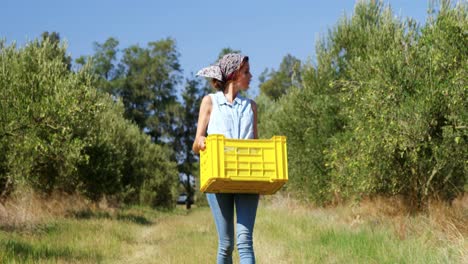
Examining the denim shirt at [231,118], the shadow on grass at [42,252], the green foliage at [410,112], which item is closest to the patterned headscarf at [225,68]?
the denim shirt at [231,118]

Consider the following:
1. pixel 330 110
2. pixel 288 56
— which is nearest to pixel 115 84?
pixel 288 56

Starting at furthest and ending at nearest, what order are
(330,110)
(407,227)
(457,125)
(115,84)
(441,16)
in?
(115,84) → (330,110) → (441,16) → (457,125) → (407,227)

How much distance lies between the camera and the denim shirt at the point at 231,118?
5.20 metres

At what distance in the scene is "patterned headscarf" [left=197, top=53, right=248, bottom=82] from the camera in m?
5.38

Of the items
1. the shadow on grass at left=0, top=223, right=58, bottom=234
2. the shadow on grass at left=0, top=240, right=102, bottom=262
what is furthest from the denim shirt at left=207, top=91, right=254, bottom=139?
the shadow on grass at left=0, top=223, right=58, bottom=234

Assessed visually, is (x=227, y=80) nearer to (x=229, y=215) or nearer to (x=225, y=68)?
(x=225, y=68)

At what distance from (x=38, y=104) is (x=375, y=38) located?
995 cm

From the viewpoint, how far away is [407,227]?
11.5 metres

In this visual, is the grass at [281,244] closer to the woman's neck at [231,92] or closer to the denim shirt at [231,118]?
the denim shirt at [231,118]

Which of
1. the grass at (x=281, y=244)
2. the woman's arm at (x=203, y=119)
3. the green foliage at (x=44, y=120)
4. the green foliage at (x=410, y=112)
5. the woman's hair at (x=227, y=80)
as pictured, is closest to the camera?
the woman's arm at (x=203, y=119)

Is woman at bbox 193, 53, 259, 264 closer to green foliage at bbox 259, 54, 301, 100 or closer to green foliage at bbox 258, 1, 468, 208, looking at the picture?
green foliage at bbox 258, 1, 468, 208

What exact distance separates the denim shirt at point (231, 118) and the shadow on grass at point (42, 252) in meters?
5.37

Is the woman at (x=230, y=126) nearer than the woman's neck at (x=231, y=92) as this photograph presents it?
Yes

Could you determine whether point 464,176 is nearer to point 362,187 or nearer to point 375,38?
point 362,187
